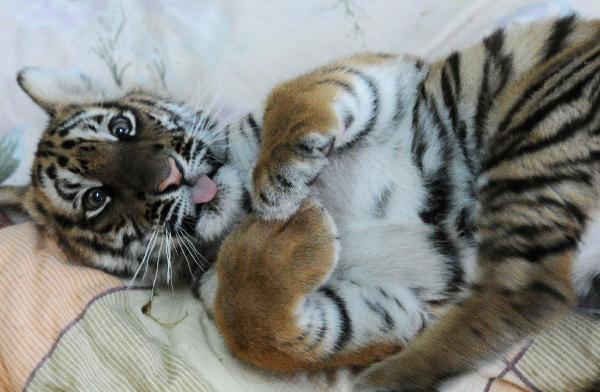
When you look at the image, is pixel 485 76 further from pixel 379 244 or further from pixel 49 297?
pixel 49 297

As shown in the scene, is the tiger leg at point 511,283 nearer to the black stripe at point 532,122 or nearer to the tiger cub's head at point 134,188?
the black stripe at point 532,122

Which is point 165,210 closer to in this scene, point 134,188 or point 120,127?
point 134,188

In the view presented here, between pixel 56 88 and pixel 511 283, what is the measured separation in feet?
3.97

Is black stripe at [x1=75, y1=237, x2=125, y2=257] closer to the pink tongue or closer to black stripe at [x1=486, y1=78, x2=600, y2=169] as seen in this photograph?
the pink tongue

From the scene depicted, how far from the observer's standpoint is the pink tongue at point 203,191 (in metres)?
1.21

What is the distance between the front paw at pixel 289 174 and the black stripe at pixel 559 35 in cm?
43

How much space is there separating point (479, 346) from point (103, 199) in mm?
778

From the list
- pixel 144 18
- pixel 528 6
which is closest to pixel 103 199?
pixel 144 18

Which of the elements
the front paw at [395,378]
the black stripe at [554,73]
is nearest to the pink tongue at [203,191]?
the front paw at [395,378]

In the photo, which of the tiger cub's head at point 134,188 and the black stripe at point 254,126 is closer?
the tiger cub's head at point 134,188

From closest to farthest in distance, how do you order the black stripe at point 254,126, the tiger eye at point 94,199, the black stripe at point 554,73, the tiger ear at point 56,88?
the black stripe at point 554,73
the tiger eye at point 94,199
the black stripe at point 254,126
the tiger ear at point 56,88

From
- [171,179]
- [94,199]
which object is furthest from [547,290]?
[94,199]

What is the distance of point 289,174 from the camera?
110 cm

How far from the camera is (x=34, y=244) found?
1313 millimetres
